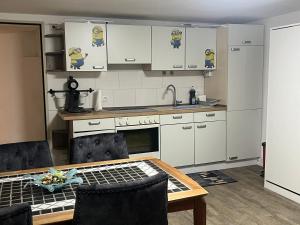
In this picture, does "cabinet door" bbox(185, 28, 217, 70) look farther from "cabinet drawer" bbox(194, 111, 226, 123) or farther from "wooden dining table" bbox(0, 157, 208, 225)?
"wooden dining table" bbox(0, 157, 208, 225)

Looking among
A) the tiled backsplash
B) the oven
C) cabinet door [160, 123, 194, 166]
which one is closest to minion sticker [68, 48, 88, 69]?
the tiled backsplash

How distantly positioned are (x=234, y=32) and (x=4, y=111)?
3656 millimetres

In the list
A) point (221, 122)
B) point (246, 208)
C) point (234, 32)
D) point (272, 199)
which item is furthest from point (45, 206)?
point (234, 32)

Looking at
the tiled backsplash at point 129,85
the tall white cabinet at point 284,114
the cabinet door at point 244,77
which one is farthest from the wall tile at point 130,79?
the tall white cabinet at point 284,114

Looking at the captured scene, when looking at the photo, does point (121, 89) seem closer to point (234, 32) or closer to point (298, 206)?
point (234, 32)

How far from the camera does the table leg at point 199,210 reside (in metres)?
1.75

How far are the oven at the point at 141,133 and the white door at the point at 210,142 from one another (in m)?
0.62

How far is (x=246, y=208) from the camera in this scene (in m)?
3.35

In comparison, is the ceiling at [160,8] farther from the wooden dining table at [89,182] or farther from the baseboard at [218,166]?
the baseboard at [218,166]

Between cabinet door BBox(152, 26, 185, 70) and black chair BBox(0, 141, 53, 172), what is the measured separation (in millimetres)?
2342

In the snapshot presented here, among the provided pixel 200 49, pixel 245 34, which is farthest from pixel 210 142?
pixel 245 34

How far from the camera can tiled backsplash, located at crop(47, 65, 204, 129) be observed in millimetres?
4250

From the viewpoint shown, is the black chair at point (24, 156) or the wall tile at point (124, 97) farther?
the wall tile at point (124, 97)

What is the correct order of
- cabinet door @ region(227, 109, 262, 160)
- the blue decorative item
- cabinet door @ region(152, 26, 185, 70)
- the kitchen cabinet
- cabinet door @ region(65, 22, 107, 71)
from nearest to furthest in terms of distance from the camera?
1. the blue decorative item
2. cabinet door @ region(65, 22, 107, 71)
3. cabinet door @ region(152, 26, 185, 70)
4. the kitchen cabinet
5. cabinet door @ region(227, 109, 262, 160)
